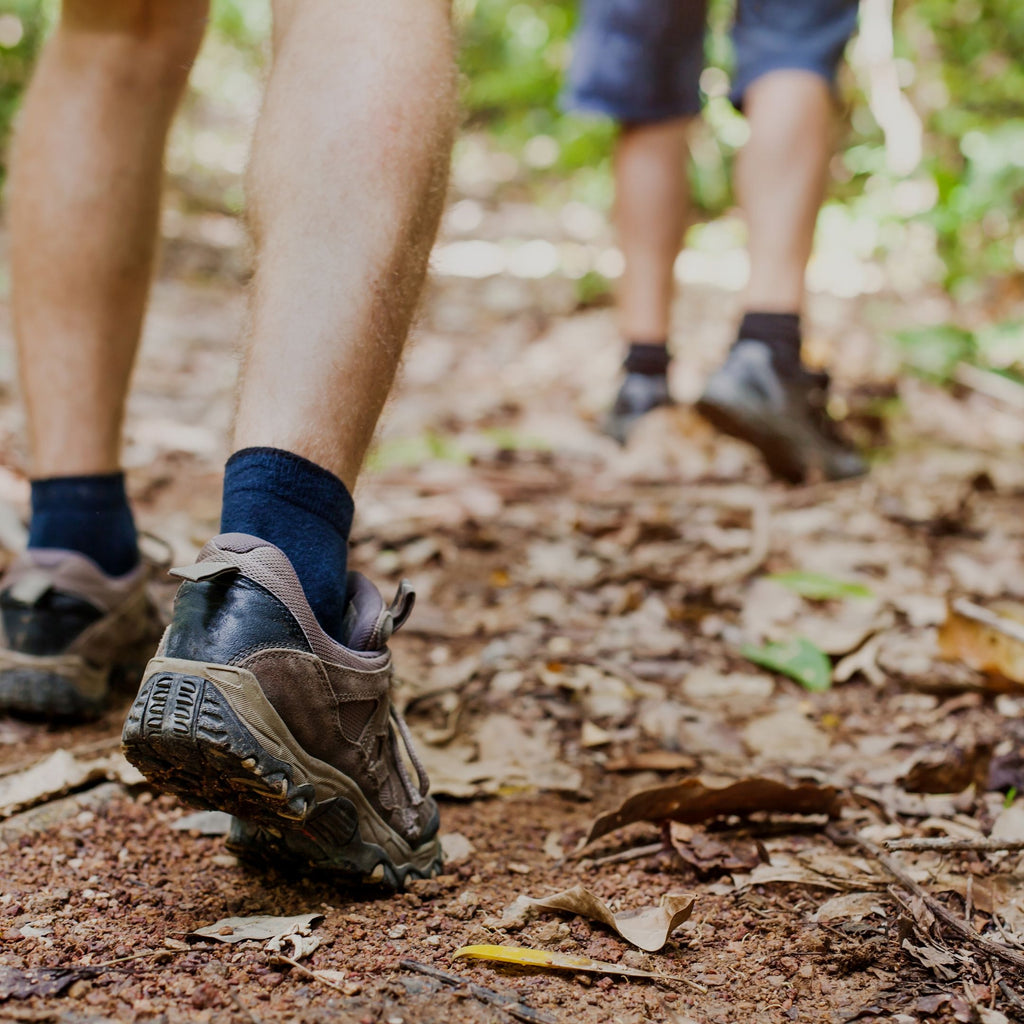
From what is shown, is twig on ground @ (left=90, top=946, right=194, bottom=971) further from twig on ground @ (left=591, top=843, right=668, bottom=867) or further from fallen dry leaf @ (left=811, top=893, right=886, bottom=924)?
fallen dry leaf @ (left=811, top=893, right=886, bottom=924)

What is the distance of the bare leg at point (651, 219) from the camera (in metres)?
3.19

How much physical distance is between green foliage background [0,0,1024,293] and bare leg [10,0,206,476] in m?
2.65

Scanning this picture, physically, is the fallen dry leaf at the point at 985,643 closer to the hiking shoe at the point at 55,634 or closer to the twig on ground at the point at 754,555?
the twig on ground at the point at 754,555

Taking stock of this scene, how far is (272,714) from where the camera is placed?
975 millimetres

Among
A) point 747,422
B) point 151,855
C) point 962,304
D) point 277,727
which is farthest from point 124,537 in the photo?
point 962,304

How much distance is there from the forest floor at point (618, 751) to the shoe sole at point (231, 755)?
0.41ft

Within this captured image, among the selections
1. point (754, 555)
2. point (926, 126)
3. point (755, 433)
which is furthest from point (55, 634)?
point (926, 126)

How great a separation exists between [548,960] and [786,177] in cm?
224

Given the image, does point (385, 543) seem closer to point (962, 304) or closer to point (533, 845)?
point (533, 845)

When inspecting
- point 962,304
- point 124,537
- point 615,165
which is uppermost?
point 615,165

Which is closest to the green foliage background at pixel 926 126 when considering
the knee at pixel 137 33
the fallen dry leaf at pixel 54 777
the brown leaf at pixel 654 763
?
the knee at pixel 137 33

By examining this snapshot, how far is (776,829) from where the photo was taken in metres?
1.32

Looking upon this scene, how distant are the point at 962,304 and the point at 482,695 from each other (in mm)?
4525

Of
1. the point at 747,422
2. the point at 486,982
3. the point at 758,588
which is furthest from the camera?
the point at 747,422
